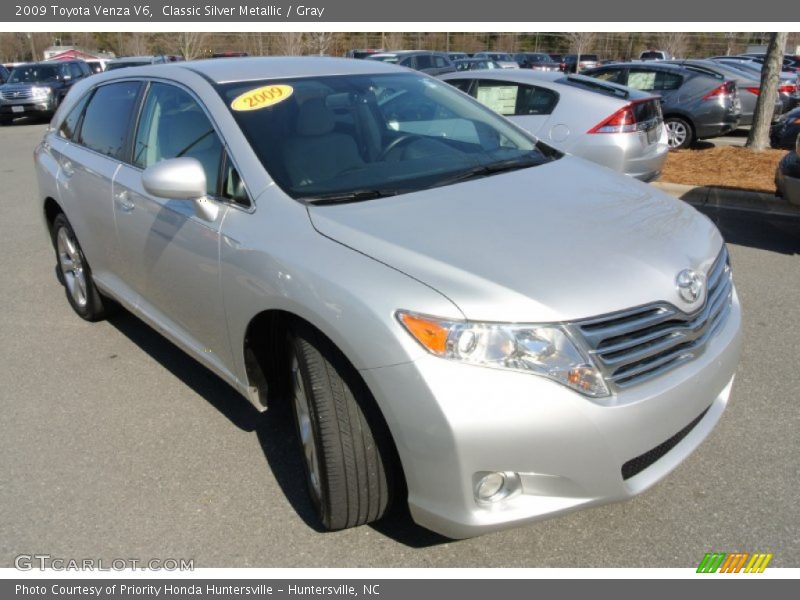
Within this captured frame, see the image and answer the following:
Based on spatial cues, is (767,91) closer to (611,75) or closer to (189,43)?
(611,75)

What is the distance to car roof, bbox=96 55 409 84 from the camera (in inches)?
135

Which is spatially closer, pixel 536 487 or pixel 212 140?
pixel 536 487

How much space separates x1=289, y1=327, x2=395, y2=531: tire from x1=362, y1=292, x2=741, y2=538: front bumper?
0.15 meters

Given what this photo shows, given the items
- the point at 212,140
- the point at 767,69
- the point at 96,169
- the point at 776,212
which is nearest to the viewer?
the point at 212,140

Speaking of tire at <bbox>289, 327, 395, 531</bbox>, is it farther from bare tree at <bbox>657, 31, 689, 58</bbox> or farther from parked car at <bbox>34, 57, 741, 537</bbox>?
bare tree at <bbox>657, 31, 689, 58</bbox>

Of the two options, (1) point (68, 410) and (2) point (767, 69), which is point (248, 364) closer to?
(1) point (68, 410)

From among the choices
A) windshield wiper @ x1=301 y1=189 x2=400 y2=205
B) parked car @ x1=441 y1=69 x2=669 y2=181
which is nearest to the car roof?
windshield wiper @ x1=301 y1=189 x2=400 y2=205

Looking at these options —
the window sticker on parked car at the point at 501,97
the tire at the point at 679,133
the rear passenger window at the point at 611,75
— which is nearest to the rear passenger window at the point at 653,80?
the rear passenger window at the point at 611,75

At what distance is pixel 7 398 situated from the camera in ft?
12.7

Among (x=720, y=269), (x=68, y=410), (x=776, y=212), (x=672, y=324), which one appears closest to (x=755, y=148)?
(x=776, y=212)

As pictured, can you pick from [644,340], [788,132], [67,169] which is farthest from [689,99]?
[644,340]

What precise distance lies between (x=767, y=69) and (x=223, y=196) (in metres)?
9.60

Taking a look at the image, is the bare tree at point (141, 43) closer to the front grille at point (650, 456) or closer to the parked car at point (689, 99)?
the parked car at point (689, 99)

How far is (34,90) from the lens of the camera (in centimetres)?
1981
